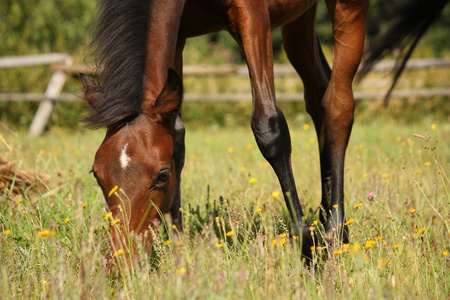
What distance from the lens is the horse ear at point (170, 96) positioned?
7.97 ft

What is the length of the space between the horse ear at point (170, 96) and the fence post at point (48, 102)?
7.56 m

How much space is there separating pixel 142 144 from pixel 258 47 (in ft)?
2.80

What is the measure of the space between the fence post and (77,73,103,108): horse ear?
23.8 feet

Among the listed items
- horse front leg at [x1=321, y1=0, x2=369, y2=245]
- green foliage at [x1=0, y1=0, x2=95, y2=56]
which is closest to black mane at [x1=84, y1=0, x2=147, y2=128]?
horse front leg at [x1=321, y1=0, x2=369, y2=245]

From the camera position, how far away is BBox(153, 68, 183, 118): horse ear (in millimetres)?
2430

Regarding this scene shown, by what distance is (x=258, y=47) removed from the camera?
9.08 feet

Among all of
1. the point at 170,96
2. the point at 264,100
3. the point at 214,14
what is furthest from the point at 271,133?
the point at 214,14

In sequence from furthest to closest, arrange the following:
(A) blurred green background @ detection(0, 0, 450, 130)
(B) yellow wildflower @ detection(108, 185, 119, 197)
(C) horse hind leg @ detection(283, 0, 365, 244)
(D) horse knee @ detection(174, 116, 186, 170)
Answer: (A) blurred green background @ detection(0, 0, 450, 130) < (C) horse hind leg @ detection(283, 0, 365, 244) < (D) horse knee @ detection(174, 116, 186, 170) < (B) yellow wildflower @ detection(108, 185, 119, 197)

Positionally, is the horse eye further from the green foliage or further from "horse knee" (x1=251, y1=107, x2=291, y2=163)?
the green foliage

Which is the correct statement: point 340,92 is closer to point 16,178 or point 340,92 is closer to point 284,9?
point 284,9

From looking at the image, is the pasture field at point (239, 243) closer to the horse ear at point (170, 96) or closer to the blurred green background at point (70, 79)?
the horse ear at point (170, 96)

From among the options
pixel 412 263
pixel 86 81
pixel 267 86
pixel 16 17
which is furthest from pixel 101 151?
pixel 16 17

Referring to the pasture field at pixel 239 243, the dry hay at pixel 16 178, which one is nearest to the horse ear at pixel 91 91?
the pasture field at pixel 239 243

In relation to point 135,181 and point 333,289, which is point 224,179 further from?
point 333,289
